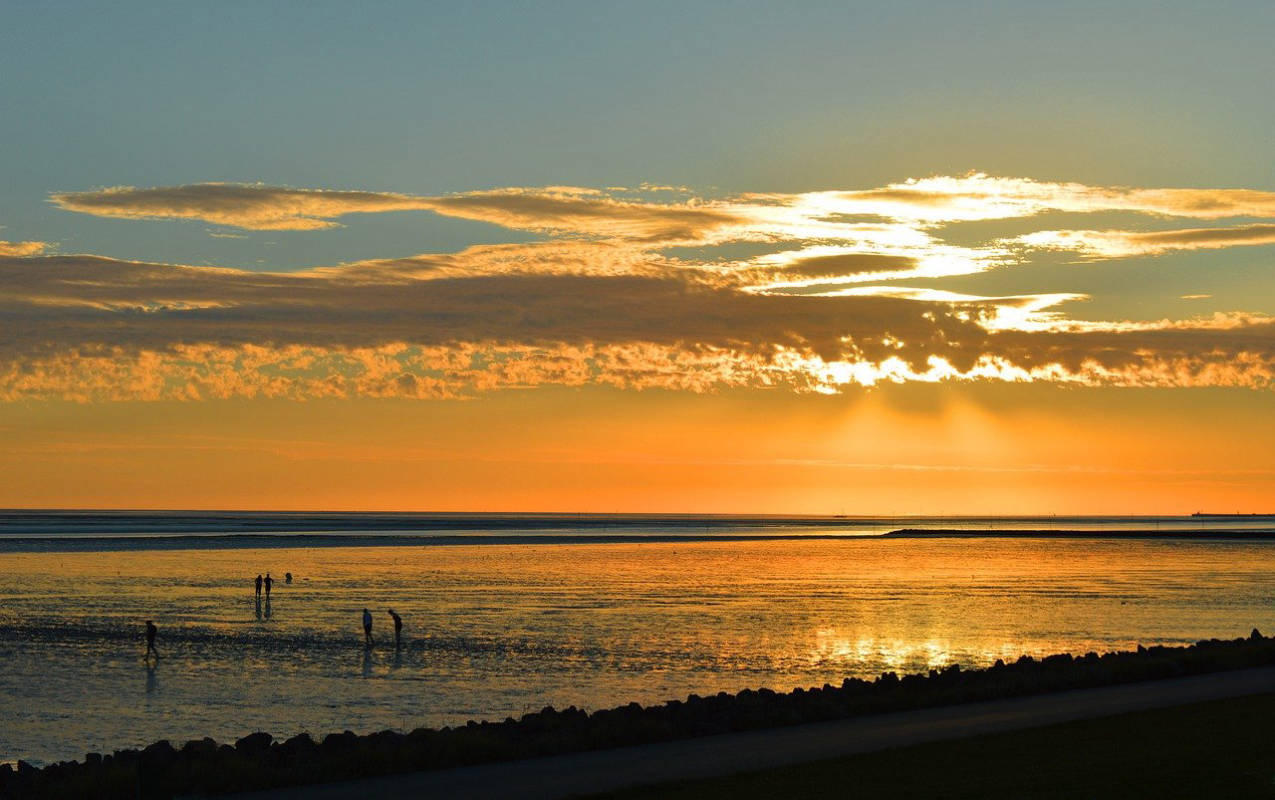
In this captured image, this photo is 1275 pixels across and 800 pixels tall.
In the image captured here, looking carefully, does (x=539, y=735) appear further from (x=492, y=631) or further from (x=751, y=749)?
(x=492, y=631)

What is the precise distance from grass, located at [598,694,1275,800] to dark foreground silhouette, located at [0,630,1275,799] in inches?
204

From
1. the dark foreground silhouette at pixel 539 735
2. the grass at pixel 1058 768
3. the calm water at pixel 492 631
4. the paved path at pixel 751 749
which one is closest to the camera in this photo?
the grass at pixel 1058 768

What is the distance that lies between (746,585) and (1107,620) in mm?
27239

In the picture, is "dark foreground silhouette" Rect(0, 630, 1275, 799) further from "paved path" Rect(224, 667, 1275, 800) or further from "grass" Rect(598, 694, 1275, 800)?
"grass" Rect(598, 694, 1275, 800)

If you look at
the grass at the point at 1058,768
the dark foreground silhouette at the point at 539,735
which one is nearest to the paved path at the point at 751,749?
the dark foreground silhouette at the point at 539,735

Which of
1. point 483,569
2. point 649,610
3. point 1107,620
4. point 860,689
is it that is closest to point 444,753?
point 860,689

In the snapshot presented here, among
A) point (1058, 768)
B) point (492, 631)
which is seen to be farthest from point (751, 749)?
point (492, 631)

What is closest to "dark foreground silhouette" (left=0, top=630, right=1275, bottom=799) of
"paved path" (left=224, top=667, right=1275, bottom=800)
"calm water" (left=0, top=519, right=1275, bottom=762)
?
"paved path" (left=224, top=667, right=1275, bottom=800)

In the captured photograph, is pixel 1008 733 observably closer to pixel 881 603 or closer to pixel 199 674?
pixel 199 674

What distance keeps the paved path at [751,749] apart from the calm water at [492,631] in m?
7.93

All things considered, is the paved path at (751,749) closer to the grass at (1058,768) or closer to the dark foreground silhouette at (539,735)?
the dark foreground silhouette at (539,735)

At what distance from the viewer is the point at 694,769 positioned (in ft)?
72.7

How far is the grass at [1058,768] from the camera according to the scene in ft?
61.5

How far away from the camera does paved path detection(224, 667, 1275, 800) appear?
20953 millimetres
